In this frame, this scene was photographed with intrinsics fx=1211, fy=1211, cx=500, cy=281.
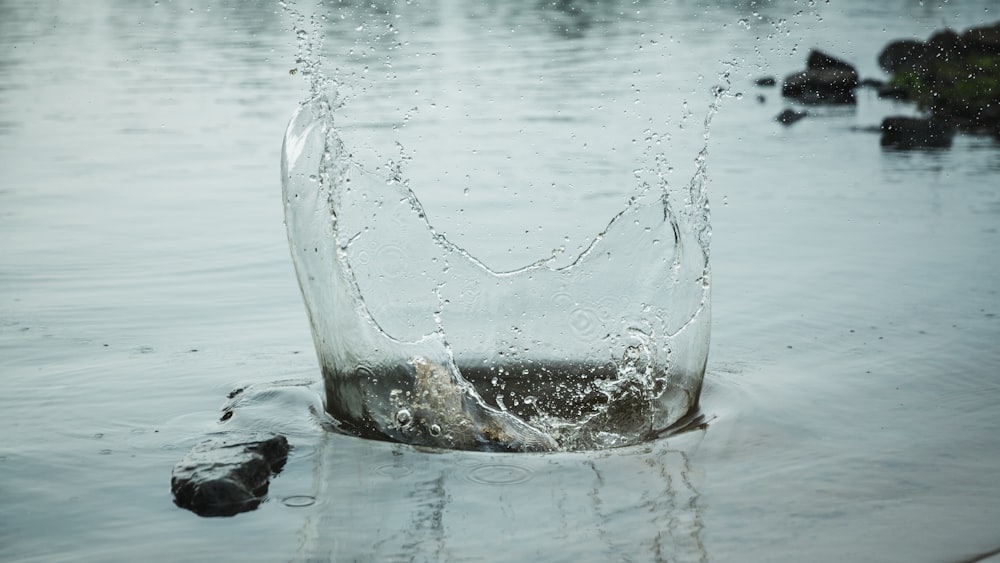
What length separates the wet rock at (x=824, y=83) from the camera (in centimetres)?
1986

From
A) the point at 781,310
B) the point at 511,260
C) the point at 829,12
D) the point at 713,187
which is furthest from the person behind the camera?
the point at 829,12

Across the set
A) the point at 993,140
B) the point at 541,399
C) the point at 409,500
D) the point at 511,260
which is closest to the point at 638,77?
the point at 993,140

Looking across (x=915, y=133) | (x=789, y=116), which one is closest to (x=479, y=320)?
(x=915, y=133)

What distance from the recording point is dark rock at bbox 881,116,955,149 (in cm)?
1510

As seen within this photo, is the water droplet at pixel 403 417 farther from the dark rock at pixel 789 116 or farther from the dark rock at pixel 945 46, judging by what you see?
the dark rock at pixel 945 46

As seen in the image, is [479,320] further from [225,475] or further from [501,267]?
[225,475]

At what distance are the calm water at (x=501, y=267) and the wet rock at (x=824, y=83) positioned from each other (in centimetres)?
62

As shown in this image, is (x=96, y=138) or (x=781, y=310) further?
(x=96, y=138)

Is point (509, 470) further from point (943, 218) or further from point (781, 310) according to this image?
point (943, 218)

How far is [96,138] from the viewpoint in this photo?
15375mm

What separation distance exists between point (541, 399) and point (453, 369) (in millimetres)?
Result: 535

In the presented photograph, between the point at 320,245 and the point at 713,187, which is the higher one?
the point at 320,245

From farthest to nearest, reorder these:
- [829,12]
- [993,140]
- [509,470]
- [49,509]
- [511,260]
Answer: [829,12]
[993,140]
[511,260]
[509,470]
[49,509]

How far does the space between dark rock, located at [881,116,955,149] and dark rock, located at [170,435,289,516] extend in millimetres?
11475
